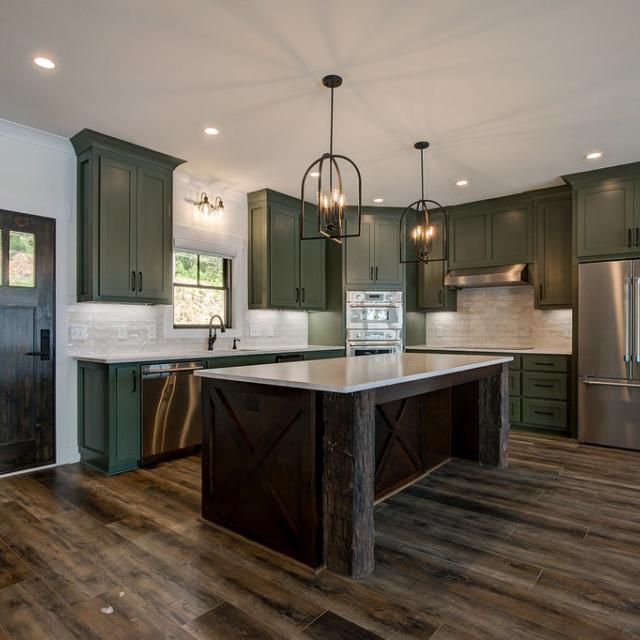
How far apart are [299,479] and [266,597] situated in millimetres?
513

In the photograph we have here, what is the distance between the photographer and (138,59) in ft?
9.02

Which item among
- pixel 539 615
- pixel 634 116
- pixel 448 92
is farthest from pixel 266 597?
pixel 634 116

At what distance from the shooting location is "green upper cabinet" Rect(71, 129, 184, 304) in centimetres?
386

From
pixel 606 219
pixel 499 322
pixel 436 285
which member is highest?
pixel 606 219

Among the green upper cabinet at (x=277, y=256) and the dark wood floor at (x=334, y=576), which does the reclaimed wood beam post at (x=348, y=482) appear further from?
the green upper cabinet at (x=277, y=256)

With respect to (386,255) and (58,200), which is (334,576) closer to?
(58,200)

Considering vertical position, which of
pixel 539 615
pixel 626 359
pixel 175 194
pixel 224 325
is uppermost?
pixel 175 194

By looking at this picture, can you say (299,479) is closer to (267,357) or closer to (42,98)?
(267,357)

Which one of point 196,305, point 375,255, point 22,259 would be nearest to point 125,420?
point 22,259

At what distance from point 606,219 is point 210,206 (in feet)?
13.4

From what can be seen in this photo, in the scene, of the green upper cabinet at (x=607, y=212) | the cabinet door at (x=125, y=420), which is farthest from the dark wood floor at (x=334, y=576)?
the green upper cabinet at (x=607, y=212)

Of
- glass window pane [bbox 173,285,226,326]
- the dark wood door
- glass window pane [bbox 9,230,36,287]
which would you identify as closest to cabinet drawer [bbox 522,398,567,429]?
glass window pane [bbox 173,285,226,326]

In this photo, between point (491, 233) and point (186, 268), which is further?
point (491, 233)

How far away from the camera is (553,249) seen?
17.3 ft
